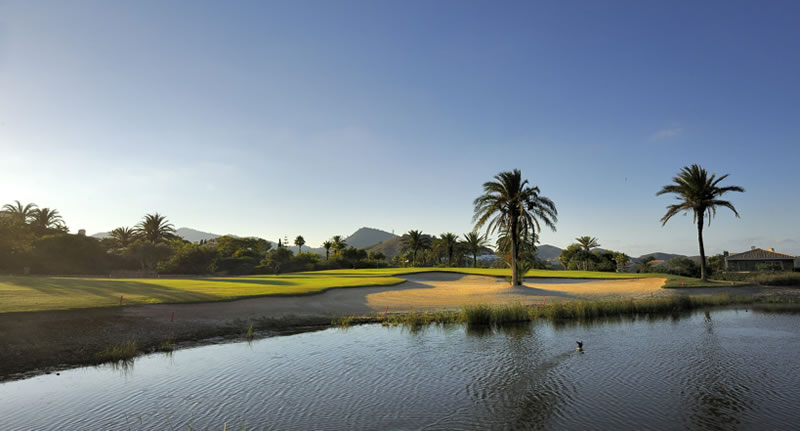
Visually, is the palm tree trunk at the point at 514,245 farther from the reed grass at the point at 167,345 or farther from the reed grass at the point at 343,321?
the reed grass at the point at 167,345

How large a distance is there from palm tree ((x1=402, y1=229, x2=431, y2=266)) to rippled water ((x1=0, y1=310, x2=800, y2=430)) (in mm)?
72925

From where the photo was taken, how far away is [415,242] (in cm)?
9250

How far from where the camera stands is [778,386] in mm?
11977

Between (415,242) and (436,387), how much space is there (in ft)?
264

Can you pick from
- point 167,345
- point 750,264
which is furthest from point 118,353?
point 750,264

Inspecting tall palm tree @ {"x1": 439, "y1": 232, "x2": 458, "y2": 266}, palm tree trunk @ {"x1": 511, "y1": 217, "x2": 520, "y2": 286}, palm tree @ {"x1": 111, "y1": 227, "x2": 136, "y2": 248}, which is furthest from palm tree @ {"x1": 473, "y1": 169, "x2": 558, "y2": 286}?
palm tree @ {"x1": 111, "y1": 227, "x2": 136, "y2": 248}

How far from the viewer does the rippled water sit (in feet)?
31.8

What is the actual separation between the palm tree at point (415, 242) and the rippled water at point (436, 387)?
72925 millimetres

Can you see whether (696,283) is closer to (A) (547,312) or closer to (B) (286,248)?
(A) (547,312)

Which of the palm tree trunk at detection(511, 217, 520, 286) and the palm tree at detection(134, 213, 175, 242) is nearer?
the palm tree trunk at detection(511, 217, 520, 286)

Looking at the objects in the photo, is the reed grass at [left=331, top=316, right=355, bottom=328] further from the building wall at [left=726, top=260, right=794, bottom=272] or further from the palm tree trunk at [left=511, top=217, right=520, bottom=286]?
the building wall at [left=726, top=260, right=794, bottom=272]

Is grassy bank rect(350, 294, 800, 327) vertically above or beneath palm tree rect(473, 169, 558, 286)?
beneath

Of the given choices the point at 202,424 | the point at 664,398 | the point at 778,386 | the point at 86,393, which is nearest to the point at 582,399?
the point at 664,398

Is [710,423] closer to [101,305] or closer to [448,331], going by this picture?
[448,331]
